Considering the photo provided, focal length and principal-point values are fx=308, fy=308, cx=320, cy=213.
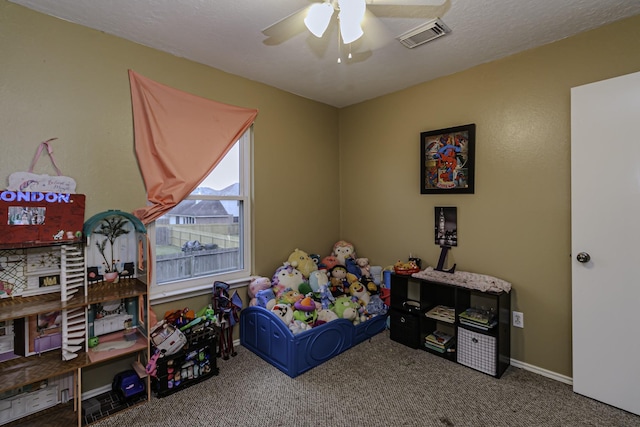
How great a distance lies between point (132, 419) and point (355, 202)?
278cm

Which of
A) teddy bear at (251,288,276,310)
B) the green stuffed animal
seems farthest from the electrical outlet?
teddy bear at (251,288,276,310)

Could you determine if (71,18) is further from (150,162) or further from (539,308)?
(539,308)

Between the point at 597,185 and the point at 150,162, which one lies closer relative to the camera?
the point at 597,185

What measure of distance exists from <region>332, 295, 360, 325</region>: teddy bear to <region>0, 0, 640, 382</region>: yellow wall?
755 mm

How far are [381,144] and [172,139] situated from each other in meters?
2.09

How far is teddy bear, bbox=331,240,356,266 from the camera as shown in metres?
3.53

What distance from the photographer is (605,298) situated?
6.60 feet

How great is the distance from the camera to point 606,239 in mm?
2010

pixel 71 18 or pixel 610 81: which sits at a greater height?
pixel 71 18

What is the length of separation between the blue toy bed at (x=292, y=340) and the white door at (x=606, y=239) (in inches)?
64.6

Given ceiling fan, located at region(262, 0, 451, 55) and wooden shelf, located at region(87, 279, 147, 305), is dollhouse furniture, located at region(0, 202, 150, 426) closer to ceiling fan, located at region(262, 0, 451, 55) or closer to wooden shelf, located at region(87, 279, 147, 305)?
wooden shelf, located at region(87, 279, 147, 305)

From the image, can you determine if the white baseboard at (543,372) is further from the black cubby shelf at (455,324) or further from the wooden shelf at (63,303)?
the wooden shelf at (63,303)

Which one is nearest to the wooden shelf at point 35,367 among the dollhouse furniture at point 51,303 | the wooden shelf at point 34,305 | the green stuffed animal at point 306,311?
the dollhouse furniture at point 51,303

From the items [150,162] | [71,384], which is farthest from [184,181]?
[71,384]
